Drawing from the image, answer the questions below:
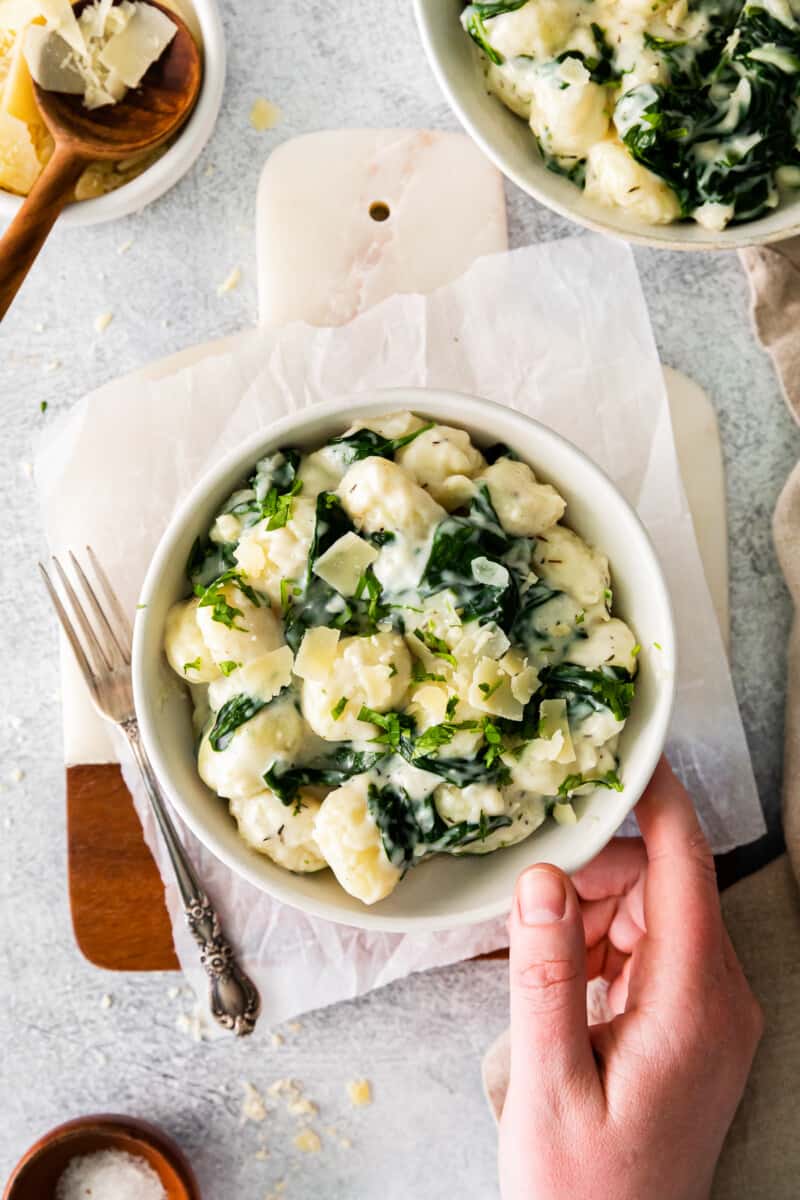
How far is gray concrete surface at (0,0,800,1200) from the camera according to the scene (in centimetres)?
158

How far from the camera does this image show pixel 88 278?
1594 mm

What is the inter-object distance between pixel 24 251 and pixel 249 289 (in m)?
0.31

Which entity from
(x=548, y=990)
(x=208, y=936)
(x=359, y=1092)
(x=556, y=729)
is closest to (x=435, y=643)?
(x=556, y=729)

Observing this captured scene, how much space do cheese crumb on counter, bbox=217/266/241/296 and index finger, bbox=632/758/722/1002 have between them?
0.87 metres

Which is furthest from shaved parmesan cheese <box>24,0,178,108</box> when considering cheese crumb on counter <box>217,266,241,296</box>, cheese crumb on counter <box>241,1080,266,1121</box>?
cheese crumb on counter <box>241,1080,266,1121</box>

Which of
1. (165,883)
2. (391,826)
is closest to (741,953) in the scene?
(391,826)

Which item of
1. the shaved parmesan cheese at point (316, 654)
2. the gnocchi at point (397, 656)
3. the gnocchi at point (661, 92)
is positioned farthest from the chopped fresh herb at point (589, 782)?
the gnocchi at point (661, 92)

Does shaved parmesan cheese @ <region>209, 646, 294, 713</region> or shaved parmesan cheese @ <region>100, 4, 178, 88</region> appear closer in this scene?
shaved parmesan cheese @ <region>209, 646, 294, 713</region>

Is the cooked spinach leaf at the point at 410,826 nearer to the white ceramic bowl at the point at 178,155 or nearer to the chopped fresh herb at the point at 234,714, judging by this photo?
the chopped fresh herb at the point at 234,714

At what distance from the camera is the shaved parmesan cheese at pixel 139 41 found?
4.80 ft

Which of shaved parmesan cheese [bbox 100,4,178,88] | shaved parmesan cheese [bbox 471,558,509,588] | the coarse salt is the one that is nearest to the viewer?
shaved parmesan cheese [bbox 471,558,509,588]

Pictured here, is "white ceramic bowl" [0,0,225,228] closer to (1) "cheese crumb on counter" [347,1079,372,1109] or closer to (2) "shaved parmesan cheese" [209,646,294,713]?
(2) "shaved parmesan cheese" [209,646,294,713]

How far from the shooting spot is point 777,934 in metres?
1.54

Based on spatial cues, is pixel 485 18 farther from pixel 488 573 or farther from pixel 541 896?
pixel 541 896
